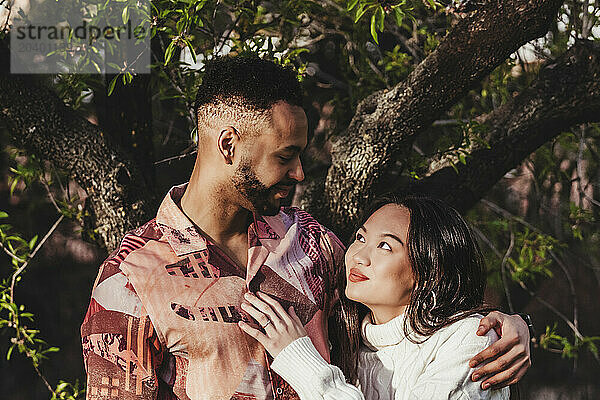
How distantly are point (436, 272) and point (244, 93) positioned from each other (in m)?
0.64

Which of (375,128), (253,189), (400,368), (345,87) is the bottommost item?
(400,368)

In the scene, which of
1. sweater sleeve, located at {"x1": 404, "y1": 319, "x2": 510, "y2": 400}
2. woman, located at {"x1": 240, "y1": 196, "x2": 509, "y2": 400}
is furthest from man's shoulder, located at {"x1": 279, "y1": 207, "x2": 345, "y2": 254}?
sweater sleeve, located at {"x1": 404, "y1": 319, "x2": 510, "y2": 400}

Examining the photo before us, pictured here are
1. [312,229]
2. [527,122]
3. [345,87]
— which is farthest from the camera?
[345,87]

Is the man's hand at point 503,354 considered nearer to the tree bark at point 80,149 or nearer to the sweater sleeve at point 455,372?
the sweater sleeve at point 455,372

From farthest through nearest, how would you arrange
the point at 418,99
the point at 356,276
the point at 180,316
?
1. the point at 418,99
2. the point at 356,276
3. the point at 180,316

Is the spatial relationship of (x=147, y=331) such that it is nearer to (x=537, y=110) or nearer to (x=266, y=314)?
(x=266, y=314)

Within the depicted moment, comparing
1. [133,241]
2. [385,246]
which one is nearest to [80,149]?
[133,241]

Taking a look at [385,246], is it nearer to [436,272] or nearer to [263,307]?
[436,272]

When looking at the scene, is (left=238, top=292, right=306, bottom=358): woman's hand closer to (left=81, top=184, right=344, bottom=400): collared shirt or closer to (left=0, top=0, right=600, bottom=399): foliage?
(left=81, top=184, right=344, bottom=400): collared shirt

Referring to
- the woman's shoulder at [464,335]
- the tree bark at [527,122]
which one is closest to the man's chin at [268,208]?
the woman's shoulder at [464,335]

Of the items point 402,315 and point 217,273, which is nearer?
point 217,273

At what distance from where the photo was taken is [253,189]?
175cm

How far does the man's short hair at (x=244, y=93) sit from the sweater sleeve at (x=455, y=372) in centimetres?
68

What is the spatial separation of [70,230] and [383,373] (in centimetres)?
254
